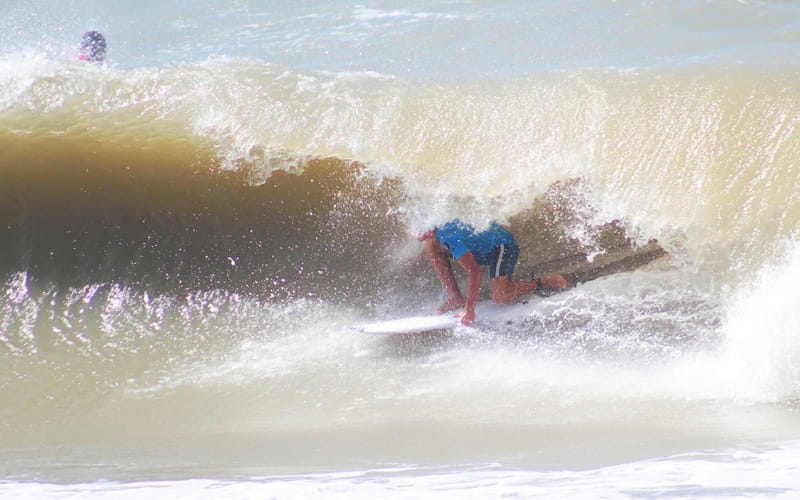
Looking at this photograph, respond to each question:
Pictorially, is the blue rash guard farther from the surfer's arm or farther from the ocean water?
the ocean water

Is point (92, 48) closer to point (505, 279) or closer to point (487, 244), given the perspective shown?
point (487, 244)

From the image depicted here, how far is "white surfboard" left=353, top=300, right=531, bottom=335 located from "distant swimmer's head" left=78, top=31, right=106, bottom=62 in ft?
15.7

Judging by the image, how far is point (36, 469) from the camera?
10.9 feet

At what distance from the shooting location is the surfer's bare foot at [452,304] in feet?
16.7

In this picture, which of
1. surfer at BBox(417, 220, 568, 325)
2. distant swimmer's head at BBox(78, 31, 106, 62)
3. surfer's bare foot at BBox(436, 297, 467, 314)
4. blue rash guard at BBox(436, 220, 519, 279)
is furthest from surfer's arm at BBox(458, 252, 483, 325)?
distant swimmer's head at BBox(78, 31, 106, 62)

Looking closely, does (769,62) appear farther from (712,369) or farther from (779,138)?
(712,369)

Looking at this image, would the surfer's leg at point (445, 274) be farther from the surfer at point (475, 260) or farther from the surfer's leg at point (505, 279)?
the surfer's leg at point (505, 279)

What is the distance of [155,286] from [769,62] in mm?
5395

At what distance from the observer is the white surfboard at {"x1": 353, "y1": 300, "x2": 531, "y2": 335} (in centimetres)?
489

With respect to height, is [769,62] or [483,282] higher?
[769,62]

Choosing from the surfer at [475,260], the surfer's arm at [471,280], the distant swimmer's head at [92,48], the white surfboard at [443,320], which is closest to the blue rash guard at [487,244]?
the surfer at [475,260]

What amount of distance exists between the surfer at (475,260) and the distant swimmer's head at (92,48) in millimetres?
4712

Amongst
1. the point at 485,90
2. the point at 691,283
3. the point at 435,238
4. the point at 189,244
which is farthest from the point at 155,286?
the point at 691,283

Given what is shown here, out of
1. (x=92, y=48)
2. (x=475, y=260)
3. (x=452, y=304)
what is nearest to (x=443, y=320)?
(x=452, y=304)
